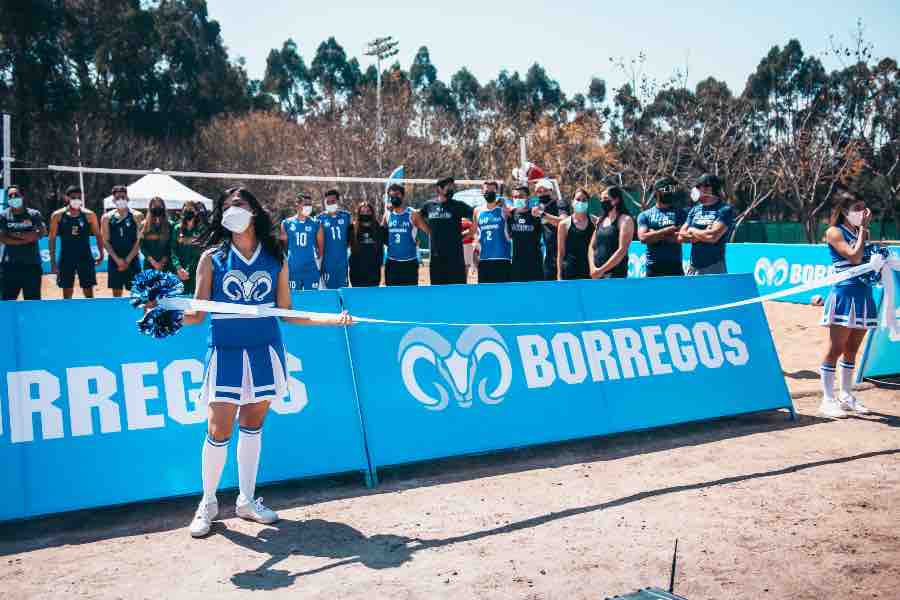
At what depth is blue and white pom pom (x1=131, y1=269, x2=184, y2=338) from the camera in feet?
14.9

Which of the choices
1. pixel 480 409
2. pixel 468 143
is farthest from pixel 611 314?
pixel 468 143

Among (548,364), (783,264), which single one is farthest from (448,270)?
(783,264)

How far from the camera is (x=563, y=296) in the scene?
6988 mm

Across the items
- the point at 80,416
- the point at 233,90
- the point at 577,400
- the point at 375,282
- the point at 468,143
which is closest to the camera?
the point at 80,416

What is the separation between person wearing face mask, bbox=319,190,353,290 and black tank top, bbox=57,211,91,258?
11.6 ft

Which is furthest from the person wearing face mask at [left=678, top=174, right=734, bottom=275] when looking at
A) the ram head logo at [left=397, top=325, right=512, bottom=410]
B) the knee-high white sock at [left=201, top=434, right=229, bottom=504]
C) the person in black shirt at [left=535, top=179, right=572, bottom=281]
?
the knee-high white sock at [left=201, top=434, right=229, bottom=504]

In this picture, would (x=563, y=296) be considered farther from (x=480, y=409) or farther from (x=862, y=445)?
(x=862, y=445)

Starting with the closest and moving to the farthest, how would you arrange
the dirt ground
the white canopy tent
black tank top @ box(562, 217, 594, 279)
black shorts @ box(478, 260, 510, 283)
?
the dirt ground
black tank top @ box(562, 217, 594, 279)
black shorts @ box(478, 260, 510, 283)
the white canopy tent

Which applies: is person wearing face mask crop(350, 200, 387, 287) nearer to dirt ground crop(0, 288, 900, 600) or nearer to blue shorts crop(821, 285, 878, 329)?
dirt ground crop(0, 288, 900, 600)

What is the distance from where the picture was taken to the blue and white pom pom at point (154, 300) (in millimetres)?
4551

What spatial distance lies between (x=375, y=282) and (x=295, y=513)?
270 inches

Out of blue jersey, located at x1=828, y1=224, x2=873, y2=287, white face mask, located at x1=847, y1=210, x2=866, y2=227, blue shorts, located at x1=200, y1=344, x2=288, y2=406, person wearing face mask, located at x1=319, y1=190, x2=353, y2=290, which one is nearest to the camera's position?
blue shorts, located at x1=200, y1=344, x2=288, y2=406

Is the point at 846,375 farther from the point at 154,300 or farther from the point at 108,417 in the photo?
the point at 108,417

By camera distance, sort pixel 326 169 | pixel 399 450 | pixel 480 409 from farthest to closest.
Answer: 1. pixel 326 169
2. pixel 480 409
3. pixel 399 450
